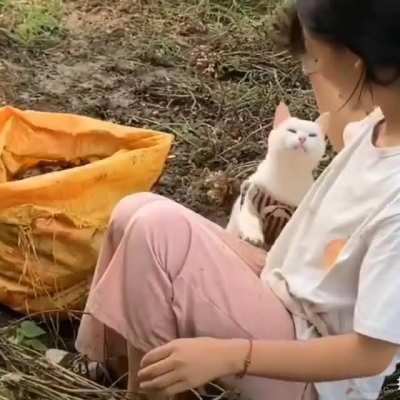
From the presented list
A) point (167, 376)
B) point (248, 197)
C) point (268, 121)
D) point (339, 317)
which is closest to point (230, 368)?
point (167, 376)

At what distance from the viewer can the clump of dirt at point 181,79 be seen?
2865 millimetres

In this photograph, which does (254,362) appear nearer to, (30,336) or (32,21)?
(30,336)

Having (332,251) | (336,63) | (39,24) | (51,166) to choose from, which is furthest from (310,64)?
(39,24)

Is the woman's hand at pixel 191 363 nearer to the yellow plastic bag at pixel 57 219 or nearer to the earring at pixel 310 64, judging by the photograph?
the earring at pixel 310 64

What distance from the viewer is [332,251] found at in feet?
5.24

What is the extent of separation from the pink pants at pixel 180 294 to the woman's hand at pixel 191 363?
0.45ft

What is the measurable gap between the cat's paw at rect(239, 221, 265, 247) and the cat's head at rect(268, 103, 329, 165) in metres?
0.15

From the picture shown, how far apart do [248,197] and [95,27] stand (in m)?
1.67

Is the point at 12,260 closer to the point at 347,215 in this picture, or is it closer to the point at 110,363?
the point at 110,363

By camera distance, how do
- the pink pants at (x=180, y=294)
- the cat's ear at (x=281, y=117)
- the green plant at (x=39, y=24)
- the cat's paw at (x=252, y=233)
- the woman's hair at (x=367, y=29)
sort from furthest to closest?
1. the green plant at (x=39, y=24)
2. the cat's ear at (x=281, y=117)
3. the cat's paw at (x=252, y=233)
4. the pink pants at (x=180, y=294)
5. the woman's hair at (x=367, y=29)

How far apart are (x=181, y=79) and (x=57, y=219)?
3.98 ft

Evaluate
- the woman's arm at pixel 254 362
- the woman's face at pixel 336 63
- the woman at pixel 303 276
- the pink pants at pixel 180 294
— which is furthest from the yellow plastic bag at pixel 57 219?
the woman's face at pixel 336 63

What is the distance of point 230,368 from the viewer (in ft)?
4.99

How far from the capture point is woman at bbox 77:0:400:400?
143cm
